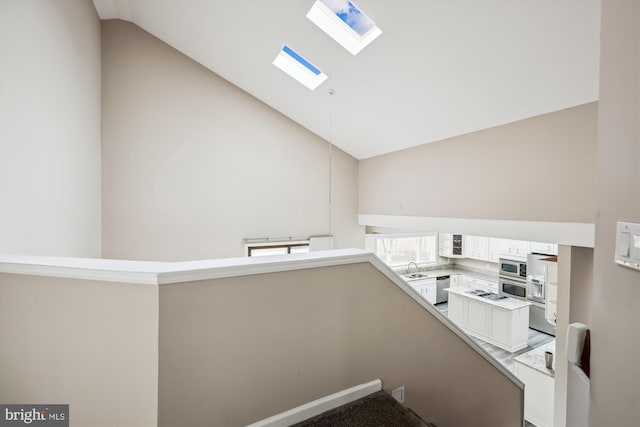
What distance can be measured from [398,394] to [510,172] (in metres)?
2.63

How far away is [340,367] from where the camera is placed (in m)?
1.51

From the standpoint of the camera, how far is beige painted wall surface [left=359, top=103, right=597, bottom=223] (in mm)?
2684

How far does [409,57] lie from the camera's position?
9.42 ft

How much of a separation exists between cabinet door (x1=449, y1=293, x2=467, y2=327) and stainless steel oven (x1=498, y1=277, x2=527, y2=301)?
931mm

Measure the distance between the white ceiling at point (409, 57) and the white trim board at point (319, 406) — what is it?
259 cm

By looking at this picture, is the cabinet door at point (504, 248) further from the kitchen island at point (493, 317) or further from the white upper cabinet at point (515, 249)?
the kitchen island at point (493, 317)

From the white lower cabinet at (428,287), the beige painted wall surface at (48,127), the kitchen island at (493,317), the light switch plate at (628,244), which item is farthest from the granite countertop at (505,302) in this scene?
the beige painted wall surface at (48,127)

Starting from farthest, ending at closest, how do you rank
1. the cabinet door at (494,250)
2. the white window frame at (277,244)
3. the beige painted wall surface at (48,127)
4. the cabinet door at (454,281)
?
the cabinet door at (454,281)
the cabinet door at (494,250)
the white window frame at (277,244)
the beige painted wall surface at (48,127)

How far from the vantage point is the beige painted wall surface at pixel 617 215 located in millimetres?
894

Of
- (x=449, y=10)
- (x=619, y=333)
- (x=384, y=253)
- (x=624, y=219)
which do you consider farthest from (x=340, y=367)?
(x=384, y=253)

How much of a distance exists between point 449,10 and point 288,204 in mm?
3474

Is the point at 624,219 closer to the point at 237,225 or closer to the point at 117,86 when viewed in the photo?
the point at 237,225

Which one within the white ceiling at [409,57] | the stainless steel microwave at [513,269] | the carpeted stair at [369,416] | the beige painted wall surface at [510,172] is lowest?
the stainless steel microwave at [513,269]

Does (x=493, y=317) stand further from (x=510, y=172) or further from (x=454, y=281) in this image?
(x=510, y=172)
